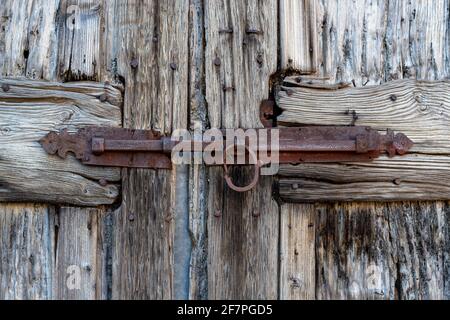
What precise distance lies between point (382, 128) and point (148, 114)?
24.4 inches

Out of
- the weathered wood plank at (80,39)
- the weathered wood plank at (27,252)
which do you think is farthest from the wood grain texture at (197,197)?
the weathered wood plank at (27,252)

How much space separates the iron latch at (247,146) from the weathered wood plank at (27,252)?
0.20m

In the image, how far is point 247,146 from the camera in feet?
5.38

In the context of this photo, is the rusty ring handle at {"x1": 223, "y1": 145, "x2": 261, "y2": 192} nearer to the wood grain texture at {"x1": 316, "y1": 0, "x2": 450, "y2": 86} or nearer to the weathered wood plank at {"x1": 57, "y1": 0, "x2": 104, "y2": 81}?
the wood grain texture at {"x1": 316, "y1": 0, "x2": 450, "y2": 86}

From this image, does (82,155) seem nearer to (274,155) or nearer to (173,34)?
(173,34)

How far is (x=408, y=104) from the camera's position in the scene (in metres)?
1.68

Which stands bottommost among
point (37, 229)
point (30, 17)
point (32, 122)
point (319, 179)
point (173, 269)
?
point (173, 269)

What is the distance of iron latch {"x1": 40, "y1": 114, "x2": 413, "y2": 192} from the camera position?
1644mm

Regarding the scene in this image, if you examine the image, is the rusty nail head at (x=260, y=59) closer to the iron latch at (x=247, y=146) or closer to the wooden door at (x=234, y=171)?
the wooden door at (x=234, y=171)

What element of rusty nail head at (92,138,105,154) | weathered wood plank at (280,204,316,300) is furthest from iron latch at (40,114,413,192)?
weathered wood plank at (280,204,316,300)

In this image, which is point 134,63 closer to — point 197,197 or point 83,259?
point 197,197

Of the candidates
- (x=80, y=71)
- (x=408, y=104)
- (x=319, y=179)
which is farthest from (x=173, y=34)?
(x=408, y=104)

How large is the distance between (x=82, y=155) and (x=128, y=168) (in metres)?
0.13

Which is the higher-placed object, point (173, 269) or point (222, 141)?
point (222, 141)
